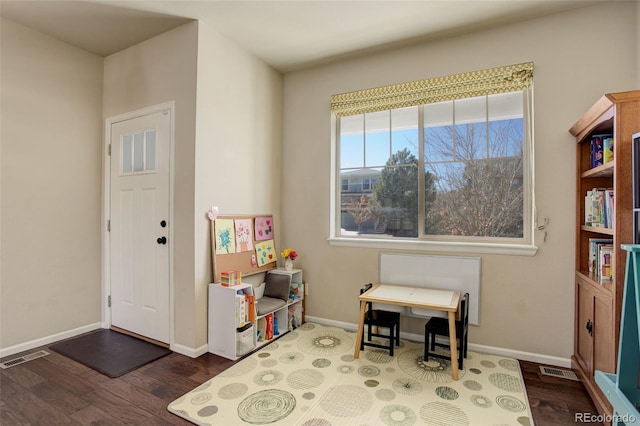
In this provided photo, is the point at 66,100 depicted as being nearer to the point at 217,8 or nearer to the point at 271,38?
the point at 217,8

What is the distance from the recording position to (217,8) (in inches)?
98.0

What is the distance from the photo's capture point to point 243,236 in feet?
10.3

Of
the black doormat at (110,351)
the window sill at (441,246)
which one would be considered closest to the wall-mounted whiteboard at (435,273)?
the window sill at (441,246)

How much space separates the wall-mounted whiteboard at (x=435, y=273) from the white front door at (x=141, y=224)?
2.04 metres

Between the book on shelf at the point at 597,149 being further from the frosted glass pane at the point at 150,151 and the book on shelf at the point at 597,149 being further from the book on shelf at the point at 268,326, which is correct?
the frosted glass pane at the point at 150,151

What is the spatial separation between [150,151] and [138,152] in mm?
189

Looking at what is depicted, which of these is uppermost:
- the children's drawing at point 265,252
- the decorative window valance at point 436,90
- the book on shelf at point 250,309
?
the decorative window valance at point 436,90

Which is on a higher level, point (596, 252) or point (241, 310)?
point (596, 252)

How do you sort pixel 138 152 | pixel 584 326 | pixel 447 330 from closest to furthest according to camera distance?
pixel 584 326 < pixel 447 330 < pixel 138 152

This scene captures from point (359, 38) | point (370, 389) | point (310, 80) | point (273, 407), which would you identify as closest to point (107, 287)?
point (273, 407)

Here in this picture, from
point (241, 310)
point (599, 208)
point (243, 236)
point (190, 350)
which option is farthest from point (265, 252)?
point (599, 208)

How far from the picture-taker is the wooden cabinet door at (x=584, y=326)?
2121 mm

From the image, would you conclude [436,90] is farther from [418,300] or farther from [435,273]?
[418,300]

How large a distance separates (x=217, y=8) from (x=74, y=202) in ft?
7.34
